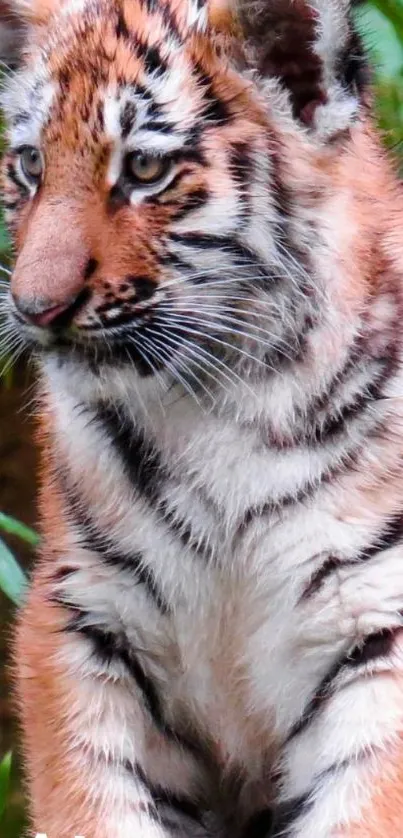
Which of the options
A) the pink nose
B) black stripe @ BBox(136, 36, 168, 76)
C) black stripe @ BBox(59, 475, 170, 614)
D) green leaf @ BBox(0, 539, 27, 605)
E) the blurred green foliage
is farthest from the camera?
the blurred green foliage

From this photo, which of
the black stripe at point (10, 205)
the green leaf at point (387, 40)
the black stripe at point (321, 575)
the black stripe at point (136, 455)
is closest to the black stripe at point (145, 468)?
the black stripe at point (136, 455)

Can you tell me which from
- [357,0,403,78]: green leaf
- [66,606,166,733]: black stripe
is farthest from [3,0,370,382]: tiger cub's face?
[357,0,403,78]: green leaf

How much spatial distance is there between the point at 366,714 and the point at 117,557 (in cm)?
38

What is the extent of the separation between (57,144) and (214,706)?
81 centimetres

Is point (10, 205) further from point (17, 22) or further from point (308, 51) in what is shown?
point (308, 51)

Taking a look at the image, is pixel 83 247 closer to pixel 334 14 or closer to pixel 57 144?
pixel 57 144

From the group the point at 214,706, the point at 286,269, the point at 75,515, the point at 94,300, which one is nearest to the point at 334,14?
the point at 286,269

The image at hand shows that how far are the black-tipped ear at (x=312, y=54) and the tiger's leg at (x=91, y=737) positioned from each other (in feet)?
2.43

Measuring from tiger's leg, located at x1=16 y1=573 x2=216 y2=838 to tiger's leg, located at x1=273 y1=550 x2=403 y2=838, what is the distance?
0.25 metres

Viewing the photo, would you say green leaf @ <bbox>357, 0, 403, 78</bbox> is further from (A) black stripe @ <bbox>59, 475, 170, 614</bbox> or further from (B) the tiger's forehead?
(A) black stripe @ <bbox>59, 475, 170, 614</bbox>

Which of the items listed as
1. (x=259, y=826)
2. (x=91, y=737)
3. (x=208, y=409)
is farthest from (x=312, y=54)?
(x=259, y=826)

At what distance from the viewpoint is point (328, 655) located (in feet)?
7.04

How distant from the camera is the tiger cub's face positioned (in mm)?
1902

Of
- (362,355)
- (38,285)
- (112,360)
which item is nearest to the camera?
(38,285)
